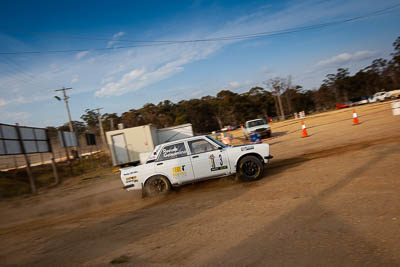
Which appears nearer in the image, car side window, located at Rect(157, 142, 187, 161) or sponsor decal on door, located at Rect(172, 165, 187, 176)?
sponsor decal on door, located at Rect(172, 165, 187, 176)

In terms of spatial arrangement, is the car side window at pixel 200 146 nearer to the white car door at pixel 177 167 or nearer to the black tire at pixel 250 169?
the white car door at pixel 177 167

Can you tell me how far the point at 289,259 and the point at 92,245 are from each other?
3485mm

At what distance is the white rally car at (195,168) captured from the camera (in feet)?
23.5

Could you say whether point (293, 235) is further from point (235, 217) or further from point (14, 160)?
point (14, 160)

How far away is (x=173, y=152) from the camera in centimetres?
740

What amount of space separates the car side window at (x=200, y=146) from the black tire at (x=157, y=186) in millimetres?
1179

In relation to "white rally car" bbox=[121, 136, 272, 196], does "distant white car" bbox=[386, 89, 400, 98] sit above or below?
above

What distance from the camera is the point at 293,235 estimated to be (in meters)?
3.63

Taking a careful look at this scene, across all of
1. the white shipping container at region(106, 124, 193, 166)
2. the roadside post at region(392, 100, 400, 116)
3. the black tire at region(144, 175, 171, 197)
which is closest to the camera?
the black tire at region(144, 175, 171, 197)

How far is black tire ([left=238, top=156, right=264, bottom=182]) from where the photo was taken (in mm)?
7125

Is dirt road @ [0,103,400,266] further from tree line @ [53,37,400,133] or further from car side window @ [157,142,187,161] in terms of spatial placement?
tree line @ [53,37,400,133]

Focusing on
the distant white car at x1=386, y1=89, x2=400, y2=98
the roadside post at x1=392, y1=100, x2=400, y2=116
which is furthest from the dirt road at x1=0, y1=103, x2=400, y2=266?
the distant white car at x1=386, y1=89, x2=400, y2=98

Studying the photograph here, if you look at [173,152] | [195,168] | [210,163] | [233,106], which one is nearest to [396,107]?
[210,163]

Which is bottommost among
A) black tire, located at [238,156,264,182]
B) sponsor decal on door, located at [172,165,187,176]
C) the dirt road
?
the dirt road
